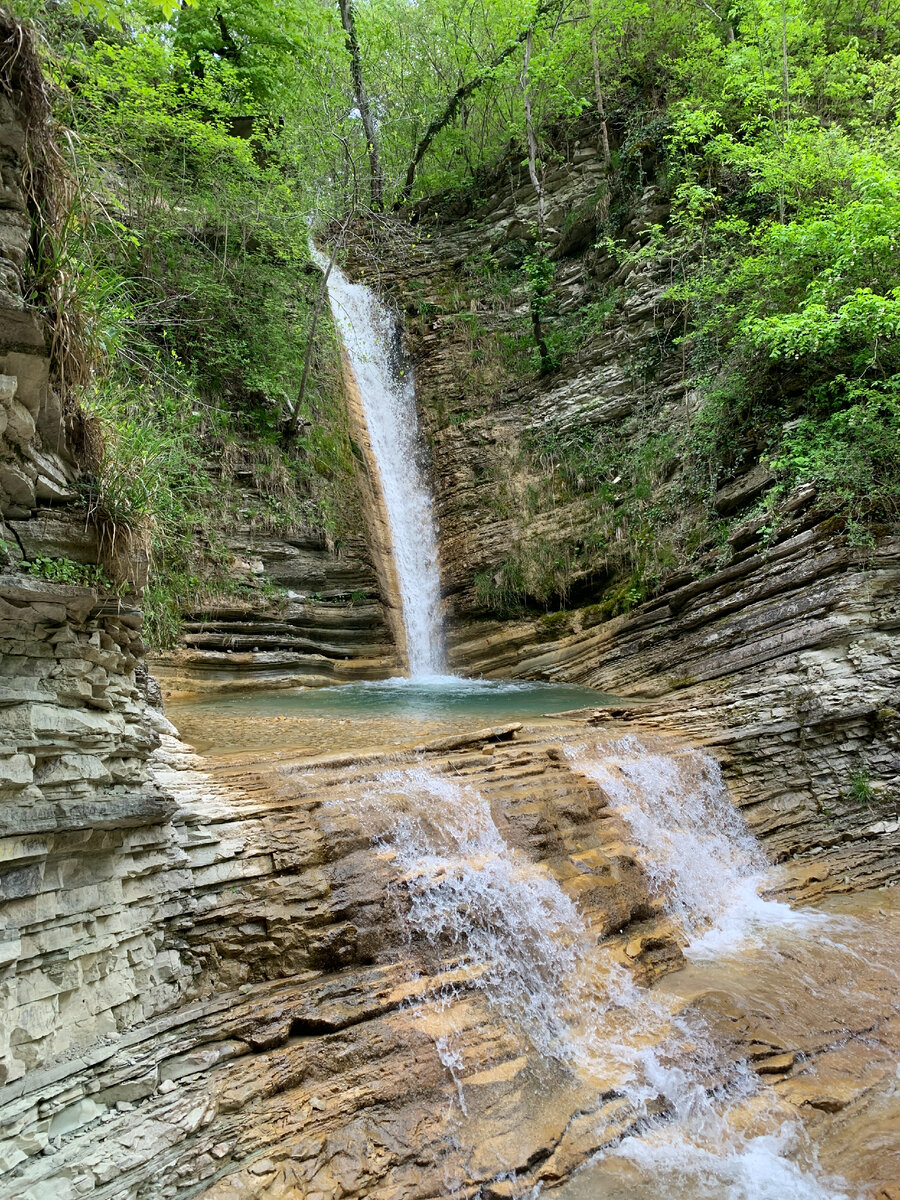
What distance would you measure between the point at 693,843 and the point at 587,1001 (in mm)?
2558

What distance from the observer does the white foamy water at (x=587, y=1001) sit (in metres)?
3.67

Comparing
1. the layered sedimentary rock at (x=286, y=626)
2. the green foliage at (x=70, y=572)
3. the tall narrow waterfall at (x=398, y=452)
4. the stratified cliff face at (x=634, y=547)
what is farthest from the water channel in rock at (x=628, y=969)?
the tall narrow waterfall at (x=398, y=452)

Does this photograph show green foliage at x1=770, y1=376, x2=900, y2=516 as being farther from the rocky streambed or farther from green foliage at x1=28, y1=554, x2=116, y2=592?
green foliage at x1=28, y1=554, x2=116, y2=592

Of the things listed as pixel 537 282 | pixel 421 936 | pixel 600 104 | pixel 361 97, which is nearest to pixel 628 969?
pixel 421 936

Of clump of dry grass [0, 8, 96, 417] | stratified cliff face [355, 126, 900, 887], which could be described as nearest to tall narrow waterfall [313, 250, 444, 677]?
stratified cliff face [355, 126, 900, 887]

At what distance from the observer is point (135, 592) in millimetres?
4297

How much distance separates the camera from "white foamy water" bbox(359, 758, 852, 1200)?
367cm

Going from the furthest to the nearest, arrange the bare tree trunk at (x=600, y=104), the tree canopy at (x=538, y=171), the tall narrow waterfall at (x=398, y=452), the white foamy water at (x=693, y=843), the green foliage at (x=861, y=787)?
the bare tree trunk at (x=600, y=104) → the tall narrow waterfall at (x=398, y=452) → the tree canopy at (x=538, y=171) → the green foliage at (x=861, y=787) → the white foamy water at (x=693, y=843)

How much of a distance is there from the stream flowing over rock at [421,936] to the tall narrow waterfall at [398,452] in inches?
264

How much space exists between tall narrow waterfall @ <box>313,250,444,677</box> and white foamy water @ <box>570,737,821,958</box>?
282 inches

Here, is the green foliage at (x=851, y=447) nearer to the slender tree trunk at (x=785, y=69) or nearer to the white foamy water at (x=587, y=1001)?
the white foamy water at (x=587, y=1001)

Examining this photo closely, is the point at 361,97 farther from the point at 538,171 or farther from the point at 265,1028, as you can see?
the point at 265,1028

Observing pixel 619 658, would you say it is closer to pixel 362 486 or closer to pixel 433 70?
pixel 362 486

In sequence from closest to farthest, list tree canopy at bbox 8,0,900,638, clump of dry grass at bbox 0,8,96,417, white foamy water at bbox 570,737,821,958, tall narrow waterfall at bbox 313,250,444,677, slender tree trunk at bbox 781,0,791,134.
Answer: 1. clump of dry grass at bbox 0,8,96,417
2. white foamy water at bbox 570,737,821,958
3. tree canopy at bbox 8,0,900,638
4. slender tree trunk at bbox 781,0,791,134
5. tall narrow waterfall at bbox 313,250,444,677
